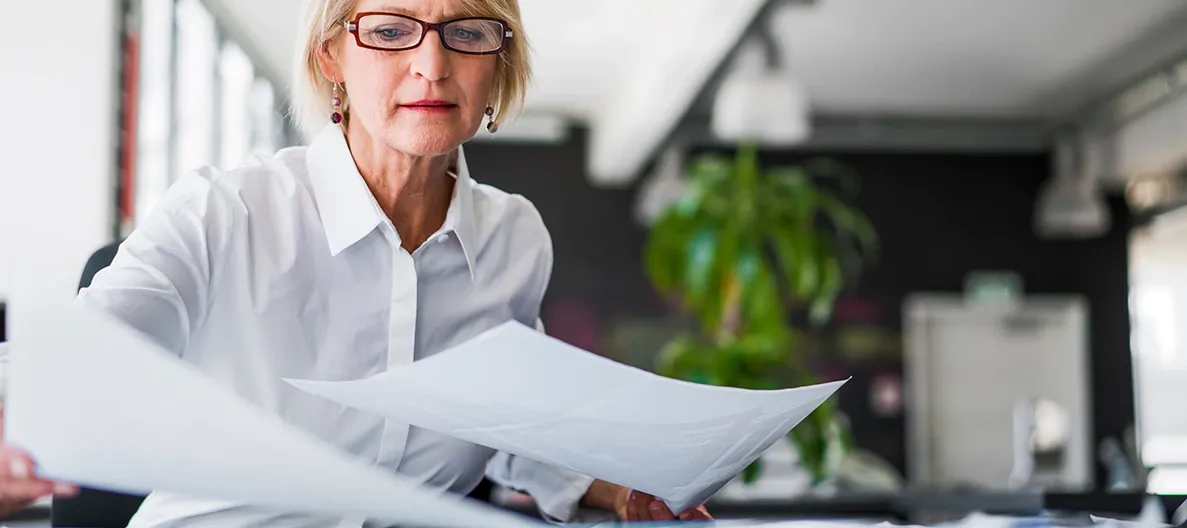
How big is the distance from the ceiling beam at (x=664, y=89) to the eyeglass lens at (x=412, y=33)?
414cm

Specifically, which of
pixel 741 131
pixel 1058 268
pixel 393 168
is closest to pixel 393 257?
pixel 393 168

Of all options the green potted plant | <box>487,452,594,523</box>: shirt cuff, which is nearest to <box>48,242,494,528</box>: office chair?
<box>487,452,594,523</box>: shirt cuff

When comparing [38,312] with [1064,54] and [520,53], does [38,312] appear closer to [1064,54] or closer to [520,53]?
[520,53]

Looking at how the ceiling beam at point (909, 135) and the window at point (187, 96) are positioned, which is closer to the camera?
the window at point (187, 96)

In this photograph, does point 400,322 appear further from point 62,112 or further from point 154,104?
point 154,104

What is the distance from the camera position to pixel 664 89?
6.30m

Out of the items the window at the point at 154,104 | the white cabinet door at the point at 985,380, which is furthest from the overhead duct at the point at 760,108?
the white cabinet door at the point at 985,380

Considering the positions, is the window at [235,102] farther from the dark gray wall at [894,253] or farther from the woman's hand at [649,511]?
the woman's hand at [649,511]

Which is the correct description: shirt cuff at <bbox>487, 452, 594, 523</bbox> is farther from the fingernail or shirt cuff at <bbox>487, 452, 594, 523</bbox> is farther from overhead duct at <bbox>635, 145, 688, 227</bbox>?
overhead duct at <bbox>635, 145, 688, 227</bbox>

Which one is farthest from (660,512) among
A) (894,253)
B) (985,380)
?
(985,380)

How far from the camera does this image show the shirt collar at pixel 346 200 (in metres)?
1.06

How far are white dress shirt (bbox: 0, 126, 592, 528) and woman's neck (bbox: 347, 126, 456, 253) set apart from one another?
2cm

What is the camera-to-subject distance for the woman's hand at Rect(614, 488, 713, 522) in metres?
0.92

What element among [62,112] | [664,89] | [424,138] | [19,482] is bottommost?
[19,482]
